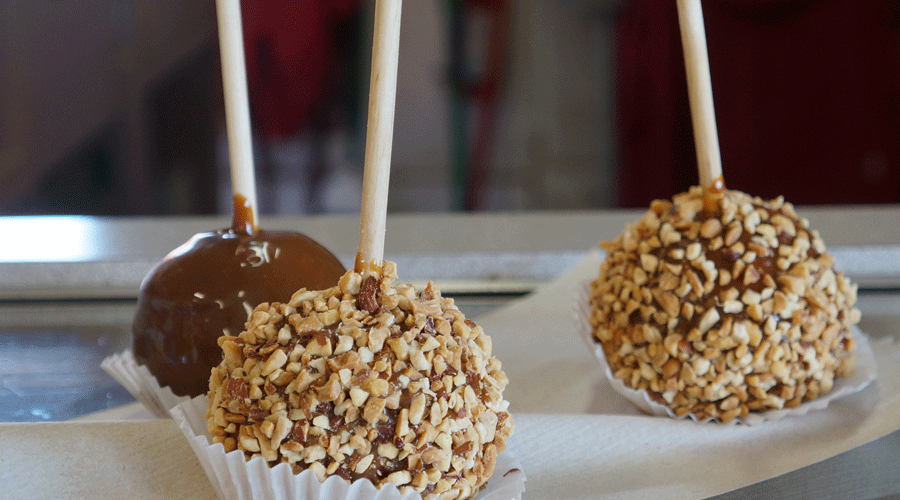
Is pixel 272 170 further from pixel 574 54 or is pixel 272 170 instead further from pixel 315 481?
pixel 315 481

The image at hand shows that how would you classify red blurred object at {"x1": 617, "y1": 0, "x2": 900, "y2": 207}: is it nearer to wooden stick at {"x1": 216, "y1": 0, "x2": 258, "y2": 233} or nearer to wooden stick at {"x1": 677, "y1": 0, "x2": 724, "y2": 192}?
wooden stick at {"x1": 677, "y1": 0, "x2": 724, "y2": 192}

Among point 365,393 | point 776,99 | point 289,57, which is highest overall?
point 289,57

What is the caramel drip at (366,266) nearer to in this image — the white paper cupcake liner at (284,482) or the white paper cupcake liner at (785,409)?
the white paper cupcake liner at (284,482)

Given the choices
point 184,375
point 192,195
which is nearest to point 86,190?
point 192,195

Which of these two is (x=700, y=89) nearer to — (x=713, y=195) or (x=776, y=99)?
(x=713, y=195)

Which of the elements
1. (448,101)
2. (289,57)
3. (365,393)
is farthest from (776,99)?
(365,393)

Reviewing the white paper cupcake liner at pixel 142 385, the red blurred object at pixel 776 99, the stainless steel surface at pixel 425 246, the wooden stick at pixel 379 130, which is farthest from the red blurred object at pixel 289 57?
the wooden stick at pixel 379 130

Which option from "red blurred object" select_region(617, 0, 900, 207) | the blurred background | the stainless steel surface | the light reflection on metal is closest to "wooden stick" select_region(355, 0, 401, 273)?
the stainless steel surface
